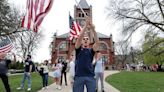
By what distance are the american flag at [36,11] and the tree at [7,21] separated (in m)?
33.1

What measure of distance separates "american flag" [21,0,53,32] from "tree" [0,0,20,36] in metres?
33.1

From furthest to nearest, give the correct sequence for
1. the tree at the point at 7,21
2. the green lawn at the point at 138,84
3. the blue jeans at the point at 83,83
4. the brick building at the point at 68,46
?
the brick building at the point at 68,46 < the tree at the point at 7,21 < the green lawn at the point at 138,84 < the blue jeans at the point at 83,83

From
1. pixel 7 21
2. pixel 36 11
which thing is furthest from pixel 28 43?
pixel 36 11

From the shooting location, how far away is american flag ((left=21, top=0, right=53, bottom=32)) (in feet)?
31.6

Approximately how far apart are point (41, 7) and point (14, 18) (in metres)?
36.5

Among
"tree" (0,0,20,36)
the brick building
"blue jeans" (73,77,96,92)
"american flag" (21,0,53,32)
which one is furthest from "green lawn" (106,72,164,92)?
the brick building

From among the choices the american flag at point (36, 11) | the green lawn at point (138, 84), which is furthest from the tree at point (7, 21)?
the american flag at point (36, 11)

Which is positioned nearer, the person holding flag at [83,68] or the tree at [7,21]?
the person holding flag at [83,68]

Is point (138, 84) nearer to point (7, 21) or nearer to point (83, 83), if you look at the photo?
point (83, 83)

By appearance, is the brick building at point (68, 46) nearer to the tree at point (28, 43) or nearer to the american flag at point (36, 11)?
the tree at point (28, 43)

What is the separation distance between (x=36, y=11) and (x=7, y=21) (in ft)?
112

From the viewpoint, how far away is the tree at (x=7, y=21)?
42.6 metres

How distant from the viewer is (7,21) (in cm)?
4312

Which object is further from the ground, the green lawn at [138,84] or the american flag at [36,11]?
the american flag at [36,11]
